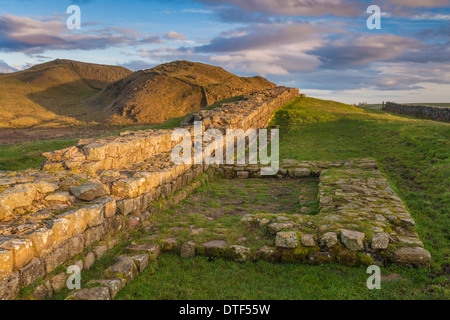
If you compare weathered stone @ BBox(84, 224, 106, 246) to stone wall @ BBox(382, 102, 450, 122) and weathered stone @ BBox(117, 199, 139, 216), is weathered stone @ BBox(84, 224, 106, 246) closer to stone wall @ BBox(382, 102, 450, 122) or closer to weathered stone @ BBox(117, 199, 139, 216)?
weathered stone @ BBox(117, 199, 139, 216)

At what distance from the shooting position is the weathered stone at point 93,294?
3909 millimetres

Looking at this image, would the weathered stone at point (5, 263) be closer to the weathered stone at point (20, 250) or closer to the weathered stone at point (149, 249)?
the weathered stone at point (20, 250)

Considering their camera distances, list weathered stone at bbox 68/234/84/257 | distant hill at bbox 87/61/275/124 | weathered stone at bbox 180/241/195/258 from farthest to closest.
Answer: distant hill at bbox 87/61/275/124 < weathered stone at bbox 180/241/195/258 < weathered stone at bbox 68/234/84/257

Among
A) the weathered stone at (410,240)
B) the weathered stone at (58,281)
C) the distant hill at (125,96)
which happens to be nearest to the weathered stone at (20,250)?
the weathered stone at (58,281)

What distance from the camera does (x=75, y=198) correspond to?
5.57m

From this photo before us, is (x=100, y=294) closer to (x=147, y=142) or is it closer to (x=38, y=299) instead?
(x=38, y=299)

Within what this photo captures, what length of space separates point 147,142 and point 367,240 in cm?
633

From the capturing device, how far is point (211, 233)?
600 cm

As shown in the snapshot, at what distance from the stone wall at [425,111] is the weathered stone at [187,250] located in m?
24.5

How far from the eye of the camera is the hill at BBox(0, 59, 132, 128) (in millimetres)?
28016

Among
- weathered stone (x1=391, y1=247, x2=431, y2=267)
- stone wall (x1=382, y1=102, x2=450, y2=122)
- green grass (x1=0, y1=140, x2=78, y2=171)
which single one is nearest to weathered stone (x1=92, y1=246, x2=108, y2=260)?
weathered stone (x1=391, y1=247, x2=431, y2=267)

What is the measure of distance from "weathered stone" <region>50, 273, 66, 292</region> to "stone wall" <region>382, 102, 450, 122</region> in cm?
2647

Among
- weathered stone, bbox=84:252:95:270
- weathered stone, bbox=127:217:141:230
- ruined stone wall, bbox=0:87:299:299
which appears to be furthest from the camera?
weathered stone, bbox=127:217:141:230
